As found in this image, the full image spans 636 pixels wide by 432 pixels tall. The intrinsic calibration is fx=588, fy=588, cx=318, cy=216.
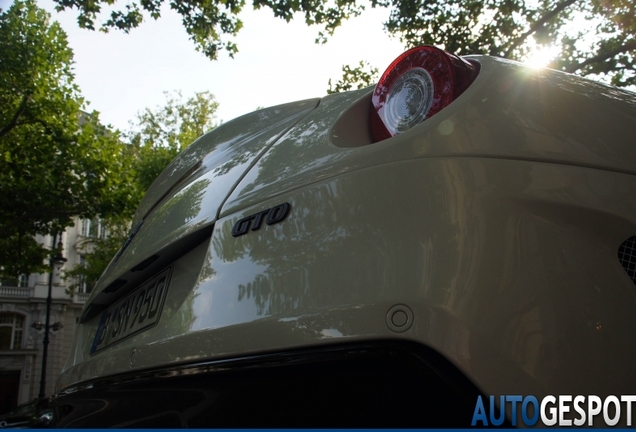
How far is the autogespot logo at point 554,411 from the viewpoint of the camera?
0.95m

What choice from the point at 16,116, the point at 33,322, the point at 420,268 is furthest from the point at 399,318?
the point at 33,322

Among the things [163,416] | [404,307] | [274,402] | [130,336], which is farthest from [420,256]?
[130,336]

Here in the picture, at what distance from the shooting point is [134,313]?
1821mm

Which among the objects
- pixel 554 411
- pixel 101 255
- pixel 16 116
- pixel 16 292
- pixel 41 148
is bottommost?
pixel 554 411

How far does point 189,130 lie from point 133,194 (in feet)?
43.7

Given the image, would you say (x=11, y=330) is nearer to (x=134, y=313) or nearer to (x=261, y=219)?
(x=134, y=313)

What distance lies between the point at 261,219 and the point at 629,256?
774 mm

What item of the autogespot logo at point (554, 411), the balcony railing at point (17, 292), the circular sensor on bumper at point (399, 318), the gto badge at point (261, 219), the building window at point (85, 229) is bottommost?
the autogespot logo at point (554, 411)

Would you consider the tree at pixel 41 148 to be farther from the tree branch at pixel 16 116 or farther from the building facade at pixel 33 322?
the building facade at pixel 33 322

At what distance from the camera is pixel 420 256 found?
1.03 meters

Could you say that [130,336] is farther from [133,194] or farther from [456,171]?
[133,194]

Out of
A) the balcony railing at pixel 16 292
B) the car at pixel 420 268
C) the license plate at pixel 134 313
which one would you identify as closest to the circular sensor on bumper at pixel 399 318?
the car at pixel 420 268

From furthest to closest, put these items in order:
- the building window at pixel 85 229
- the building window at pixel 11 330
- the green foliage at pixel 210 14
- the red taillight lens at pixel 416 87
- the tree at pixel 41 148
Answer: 1. the building window at pixel 85 229
2. the building window at pixel 11 330
3. the tree at pixel 41 148
4. the green foliage at pixel 210 14
5. the red taillight lens at pixel 416 87

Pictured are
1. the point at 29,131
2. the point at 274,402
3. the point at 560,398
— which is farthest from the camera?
the point at 29,131
